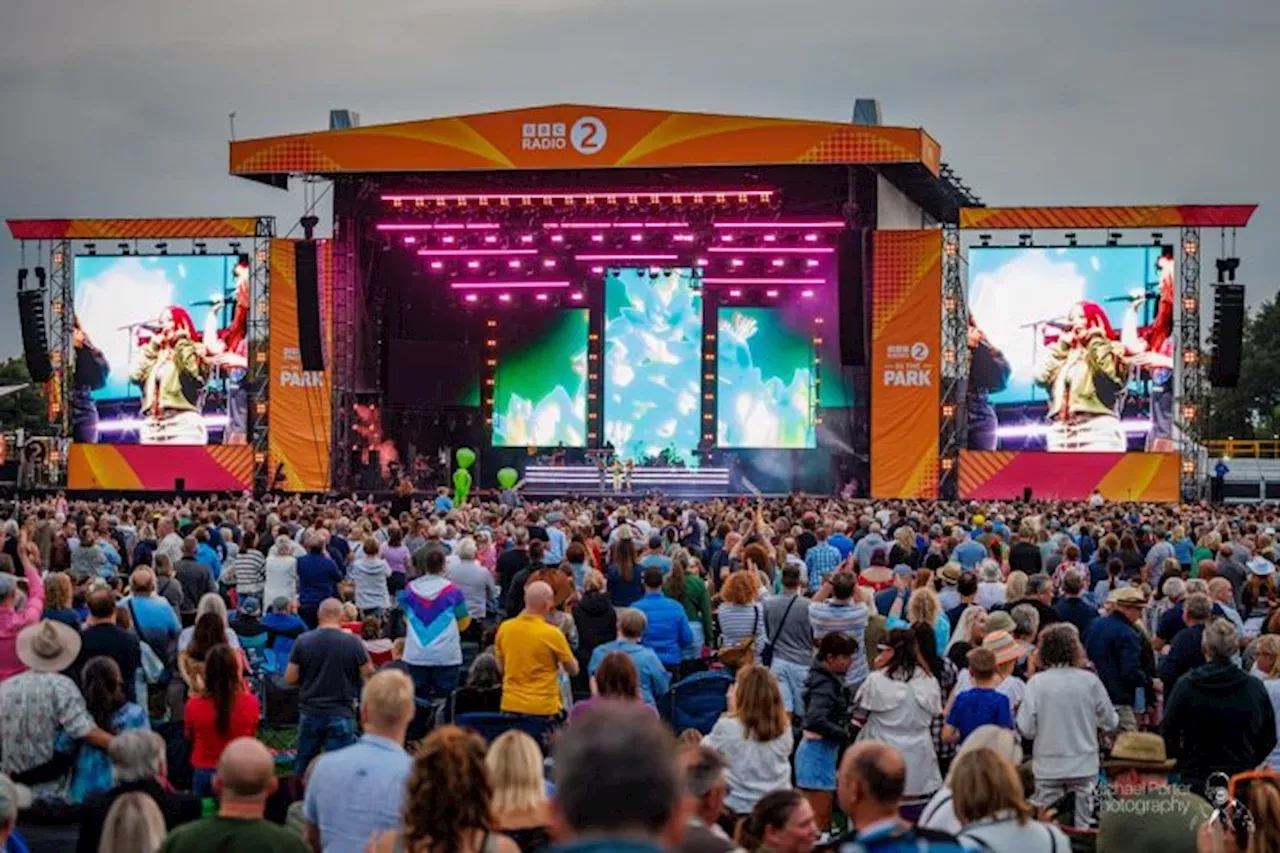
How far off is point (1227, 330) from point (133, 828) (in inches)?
1158

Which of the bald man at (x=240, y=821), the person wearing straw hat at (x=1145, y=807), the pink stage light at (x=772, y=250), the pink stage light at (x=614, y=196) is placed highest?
the pink stage light at (x=614, y=196)

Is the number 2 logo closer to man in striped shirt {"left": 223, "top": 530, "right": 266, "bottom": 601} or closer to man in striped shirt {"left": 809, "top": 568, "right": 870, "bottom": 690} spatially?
man in striped shirt {"left": 223, "top": 530, "right": 266, "bottom": 601}

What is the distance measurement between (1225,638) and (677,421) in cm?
2901

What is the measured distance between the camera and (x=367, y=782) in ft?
20.6

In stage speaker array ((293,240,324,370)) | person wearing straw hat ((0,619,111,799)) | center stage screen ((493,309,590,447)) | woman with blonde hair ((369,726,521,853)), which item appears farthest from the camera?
center stage screen ((493,309,590,447))

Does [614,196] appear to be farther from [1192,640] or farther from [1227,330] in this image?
[1192,640]

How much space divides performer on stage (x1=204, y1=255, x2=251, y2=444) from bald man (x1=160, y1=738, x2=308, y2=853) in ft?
104

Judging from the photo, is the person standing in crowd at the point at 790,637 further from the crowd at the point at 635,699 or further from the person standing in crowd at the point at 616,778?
the person standing in crowd at the point at 616,778

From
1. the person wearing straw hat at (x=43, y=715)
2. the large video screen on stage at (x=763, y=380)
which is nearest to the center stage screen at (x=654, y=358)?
the large video screen on stage at (x=763, y=380)

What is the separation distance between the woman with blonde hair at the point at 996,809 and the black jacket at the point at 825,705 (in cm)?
326

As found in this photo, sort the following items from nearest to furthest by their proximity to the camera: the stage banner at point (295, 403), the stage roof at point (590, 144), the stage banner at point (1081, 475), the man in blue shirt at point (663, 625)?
the man in blue shirt at point (663, 625), the stage roof at point (590, 144), the stage banner at point (1081, 475), the stage banner at point (295, 403)

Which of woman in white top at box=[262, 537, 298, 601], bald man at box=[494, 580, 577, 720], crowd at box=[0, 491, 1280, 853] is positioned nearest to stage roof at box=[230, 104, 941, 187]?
crowd at box=[0, 491, 1280, 853]

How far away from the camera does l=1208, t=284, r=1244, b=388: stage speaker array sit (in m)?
32.8

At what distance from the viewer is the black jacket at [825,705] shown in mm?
8961
